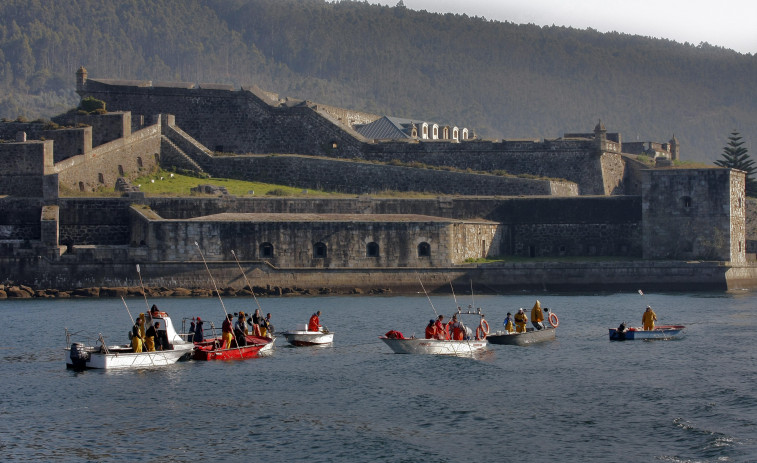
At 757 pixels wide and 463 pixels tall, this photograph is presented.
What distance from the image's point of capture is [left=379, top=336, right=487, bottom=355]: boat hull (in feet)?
121

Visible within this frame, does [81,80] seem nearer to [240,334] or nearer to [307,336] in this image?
[307,336]

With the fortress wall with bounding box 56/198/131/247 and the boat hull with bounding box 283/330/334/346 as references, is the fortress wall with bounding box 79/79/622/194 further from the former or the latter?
the boat hull with bounding box 283/330/334/346

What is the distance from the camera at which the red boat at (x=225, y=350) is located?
3703 centimetres

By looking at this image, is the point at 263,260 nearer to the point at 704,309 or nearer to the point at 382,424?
the point at 704,309

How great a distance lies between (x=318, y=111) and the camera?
70.3 m

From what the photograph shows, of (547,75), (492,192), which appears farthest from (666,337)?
(547,75)

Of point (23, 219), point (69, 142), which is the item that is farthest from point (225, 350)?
point (69, 142)

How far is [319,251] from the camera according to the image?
55531 mm

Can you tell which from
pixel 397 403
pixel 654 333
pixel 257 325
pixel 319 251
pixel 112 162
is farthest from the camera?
pixel 112 162

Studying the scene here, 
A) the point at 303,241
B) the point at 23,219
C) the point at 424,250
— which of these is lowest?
the point at 424,250

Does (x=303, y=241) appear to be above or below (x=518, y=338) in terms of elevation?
above

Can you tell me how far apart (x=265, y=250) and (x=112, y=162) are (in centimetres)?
1153

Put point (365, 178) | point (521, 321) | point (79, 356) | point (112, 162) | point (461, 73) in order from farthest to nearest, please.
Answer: point (461, 73) < point (365, 178) < point (112, 162) < point (521, 321) < point (79, 356)

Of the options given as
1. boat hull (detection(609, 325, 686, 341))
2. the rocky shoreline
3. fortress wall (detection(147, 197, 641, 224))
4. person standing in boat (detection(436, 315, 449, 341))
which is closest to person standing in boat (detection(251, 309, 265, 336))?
person standing in boat (detection(436, 315, 449, 341))
